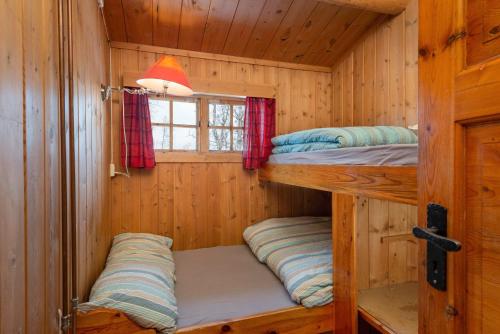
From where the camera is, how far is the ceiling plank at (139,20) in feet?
6.46

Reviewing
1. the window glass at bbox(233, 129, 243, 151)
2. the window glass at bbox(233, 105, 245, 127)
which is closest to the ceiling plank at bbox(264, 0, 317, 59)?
the window glass at bbox(233, 105, 245, 127)

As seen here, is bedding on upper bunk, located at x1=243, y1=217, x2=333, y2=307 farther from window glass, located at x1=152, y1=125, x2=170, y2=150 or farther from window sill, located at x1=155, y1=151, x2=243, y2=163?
window glass, located at x1=152, y1=125, x2=170, y2=150

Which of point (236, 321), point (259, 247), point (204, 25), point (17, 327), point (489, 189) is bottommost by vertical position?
point (236, 321)

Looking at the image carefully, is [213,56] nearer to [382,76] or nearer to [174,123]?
[174,123]

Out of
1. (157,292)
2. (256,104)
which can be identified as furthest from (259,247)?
(256,104)

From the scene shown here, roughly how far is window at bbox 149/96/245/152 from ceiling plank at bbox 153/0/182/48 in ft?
1.63

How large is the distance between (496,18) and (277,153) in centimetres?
194

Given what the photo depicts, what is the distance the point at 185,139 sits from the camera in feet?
8.36

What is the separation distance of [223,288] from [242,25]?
6.83 feet

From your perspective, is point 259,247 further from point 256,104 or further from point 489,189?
point 489,189

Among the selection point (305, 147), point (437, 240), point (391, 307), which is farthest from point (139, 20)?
point (391, 307)

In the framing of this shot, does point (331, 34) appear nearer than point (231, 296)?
No

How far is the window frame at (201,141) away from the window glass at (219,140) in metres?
0.03

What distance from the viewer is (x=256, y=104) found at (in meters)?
2.62
